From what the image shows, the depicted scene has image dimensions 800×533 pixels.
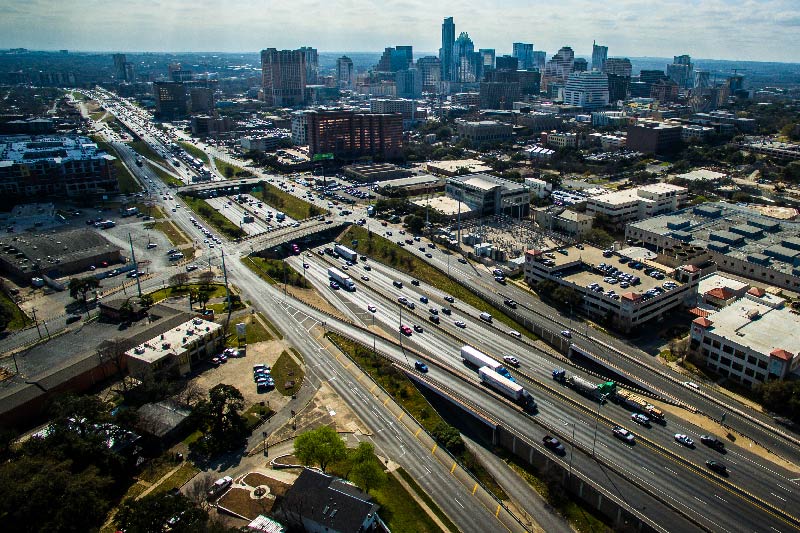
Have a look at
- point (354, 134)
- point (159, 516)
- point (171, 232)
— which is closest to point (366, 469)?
point (159, 516)

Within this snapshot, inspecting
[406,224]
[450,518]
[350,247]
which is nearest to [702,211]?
[406,224]

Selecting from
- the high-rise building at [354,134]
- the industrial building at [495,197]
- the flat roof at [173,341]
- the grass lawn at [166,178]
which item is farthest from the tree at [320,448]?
the high-rise building at [354,134]

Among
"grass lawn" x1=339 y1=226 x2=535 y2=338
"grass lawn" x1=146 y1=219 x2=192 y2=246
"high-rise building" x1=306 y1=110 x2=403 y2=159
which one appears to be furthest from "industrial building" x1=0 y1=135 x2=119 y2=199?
"grass lawn" x1=339 y1=226 x2=535 y2=338

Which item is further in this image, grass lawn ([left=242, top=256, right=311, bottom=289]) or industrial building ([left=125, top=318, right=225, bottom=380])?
grass lawn ([left=242, top=256, right=311, bottom=289])

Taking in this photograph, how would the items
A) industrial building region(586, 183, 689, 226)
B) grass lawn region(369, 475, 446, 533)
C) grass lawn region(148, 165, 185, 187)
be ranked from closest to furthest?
grass lawn region(369, 475, 446, 533)
industrial building region(586, 183, 689, 226)
grass lawn region(148, 165, 185, 187)

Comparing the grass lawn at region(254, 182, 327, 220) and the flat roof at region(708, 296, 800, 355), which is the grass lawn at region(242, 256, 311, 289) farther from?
the flat roof at region(708, 296, 800, 355)

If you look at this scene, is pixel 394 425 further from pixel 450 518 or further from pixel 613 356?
pixel 613 356

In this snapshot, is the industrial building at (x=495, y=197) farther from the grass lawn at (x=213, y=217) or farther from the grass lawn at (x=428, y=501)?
the grass lawn at (x=428, y=501)
